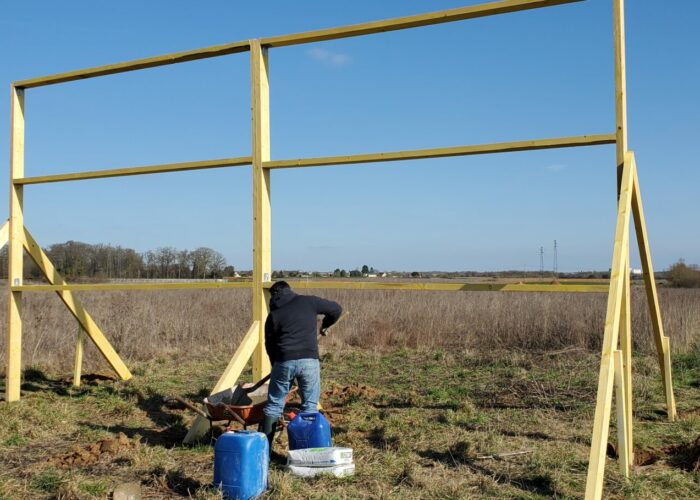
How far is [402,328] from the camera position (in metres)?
12.7

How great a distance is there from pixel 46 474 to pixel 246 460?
175cm

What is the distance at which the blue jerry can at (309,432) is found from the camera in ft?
16.3

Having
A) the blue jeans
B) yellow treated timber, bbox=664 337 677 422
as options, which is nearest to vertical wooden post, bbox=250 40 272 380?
the blue jeans

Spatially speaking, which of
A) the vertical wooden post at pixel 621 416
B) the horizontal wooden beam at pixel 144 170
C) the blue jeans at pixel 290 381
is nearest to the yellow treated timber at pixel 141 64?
the horizontal wooden beam at pixel 144 170

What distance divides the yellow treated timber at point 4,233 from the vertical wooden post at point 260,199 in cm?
336

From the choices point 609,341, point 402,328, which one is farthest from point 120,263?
point 609,341

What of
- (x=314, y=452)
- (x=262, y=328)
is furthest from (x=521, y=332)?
(x=314, y=452)

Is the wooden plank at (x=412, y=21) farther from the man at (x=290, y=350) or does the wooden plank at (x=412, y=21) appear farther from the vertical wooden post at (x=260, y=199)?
the man at (x=290, y=350)

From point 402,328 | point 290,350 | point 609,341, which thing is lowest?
point 402,328

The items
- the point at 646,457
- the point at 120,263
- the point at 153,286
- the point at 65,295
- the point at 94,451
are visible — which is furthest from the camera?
the point at 120,263

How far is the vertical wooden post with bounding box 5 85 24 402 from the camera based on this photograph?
7625 mm

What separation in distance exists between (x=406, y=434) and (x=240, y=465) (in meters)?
2.04

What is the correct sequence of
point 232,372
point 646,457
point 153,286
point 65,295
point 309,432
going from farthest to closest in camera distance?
point 65,295 → point 153,286 → point 232,372 → point 646,457 → point 309,432

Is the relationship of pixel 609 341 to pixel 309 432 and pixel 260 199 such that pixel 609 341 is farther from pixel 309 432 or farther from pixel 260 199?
pixel 260 199
